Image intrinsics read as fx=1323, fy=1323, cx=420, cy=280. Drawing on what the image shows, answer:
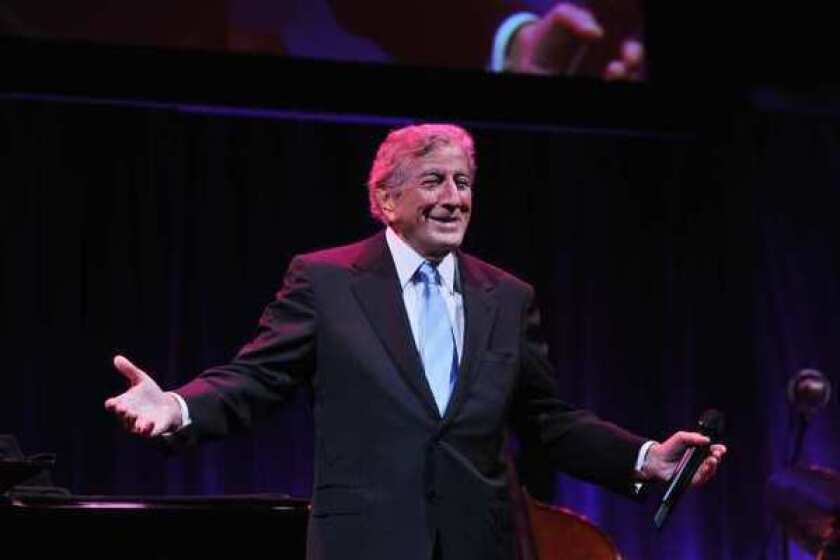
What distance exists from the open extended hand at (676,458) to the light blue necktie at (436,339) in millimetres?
461

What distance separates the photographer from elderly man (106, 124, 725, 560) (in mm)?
2484

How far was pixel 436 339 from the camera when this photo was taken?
2650 mm

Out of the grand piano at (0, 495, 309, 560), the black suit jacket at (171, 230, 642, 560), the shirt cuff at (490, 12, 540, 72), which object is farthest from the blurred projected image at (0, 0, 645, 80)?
the black suit jacket at (171, 230, 642, 560)

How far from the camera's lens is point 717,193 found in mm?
6289

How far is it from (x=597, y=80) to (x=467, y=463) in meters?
3.84

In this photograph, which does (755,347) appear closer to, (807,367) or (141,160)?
(807,367)

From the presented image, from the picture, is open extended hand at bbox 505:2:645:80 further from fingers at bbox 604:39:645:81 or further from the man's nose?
the man's nose

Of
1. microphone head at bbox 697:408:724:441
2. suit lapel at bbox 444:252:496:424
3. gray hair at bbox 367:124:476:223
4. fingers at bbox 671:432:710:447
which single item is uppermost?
gray hair at bbox 367:124:476:223

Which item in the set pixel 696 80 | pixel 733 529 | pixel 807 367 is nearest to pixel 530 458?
pixel 733 529

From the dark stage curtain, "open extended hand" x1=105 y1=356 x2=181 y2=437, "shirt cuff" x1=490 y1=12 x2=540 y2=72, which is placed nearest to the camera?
"open extended hand" x1=105 y1=356 x2=181 y2=437

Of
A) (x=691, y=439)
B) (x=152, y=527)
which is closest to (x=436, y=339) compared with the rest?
(x=691, y=439)

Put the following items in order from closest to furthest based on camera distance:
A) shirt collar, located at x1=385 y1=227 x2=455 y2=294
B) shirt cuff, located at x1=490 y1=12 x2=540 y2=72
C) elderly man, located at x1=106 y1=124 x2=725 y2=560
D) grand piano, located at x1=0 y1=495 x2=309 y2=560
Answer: elderly man, located at x1=106 y1=124 x2=725 y2=560, shirt collar, located at x1=385 y1=227 x2=455 y2=294, grand piano, located at x1=0 y1=495 x2=309 y2=560, shirt cuff, located at x1=490 y1=12 x2=540 y2=72

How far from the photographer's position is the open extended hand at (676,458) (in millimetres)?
2575

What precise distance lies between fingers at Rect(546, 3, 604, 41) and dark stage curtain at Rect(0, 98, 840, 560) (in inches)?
18.4
